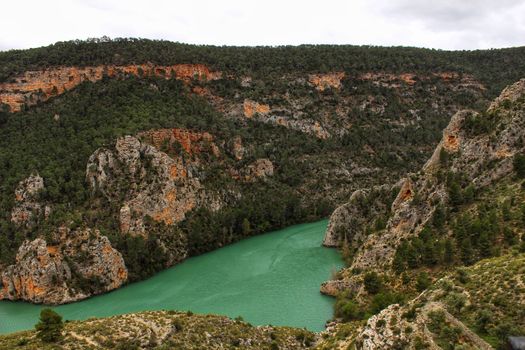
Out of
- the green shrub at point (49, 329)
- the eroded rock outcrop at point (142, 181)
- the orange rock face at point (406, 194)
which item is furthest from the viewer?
the eroded rock outcrop at point (142, 181)

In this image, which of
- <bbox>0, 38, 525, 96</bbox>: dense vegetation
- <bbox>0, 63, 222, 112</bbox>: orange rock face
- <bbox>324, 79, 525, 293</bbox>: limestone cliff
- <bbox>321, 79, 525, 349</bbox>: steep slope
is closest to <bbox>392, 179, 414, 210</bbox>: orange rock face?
<bbox>324, 79, 525, 293</bbox>: limestone cliff

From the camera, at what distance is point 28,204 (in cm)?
7619

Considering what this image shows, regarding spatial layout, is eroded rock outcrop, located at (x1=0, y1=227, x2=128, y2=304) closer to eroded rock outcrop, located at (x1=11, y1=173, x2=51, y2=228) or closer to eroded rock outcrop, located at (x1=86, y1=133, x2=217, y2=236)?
eroded rock outcrop, located at (x1=11, y1=173, x2=51, y2=228)

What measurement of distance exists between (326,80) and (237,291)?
8487 centimetres

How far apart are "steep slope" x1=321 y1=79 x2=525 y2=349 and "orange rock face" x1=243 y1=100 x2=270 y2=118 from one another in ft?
211

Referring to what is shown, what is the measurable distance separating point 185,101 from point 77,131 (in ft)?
98.0

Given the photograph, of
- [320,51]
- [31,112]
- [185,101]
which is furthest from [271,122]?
[31,112]

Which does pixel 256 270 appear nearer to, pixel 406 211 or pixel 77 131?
pixel 406 211

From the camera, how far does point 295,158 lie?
122m

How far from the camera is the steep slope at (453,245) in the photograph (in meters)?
27.9

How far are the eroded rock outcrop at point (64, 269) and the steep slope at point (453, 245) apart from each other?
33.7m

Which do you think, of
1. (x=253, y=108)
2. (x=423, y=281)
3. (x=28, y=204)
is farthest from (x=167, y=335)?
(x=253, y=108)

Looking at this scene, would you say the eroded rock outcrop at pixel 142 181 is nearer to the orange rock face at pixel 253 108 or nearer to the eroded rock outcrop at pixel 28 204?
the eroded rock outcrop at pixel 28 204

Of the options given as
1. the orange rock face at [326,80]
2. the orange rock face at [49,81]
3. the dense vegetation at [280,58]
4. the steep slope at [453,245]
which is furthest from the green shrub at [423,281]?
the orange rock face at [326,80]
